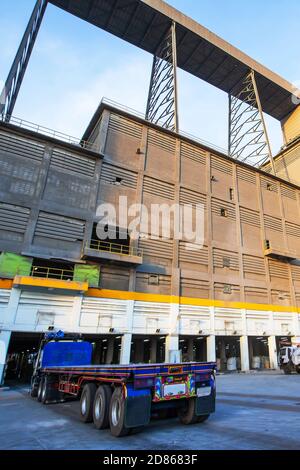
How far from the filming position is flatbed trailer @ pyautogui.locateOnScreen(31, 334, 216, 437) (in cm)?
595

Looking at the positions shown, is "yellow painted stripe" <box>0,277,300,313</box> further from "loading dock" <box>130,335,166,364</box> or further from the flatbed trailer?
the flatbed trailer

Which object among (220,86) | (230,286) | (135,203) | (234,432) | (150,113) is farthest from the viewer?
(220,86)

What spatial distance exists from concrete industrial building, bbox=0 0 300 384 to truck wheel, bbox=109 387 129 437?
1314 cm

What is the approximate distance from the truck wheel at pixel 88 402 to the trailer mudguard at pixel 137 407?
1918 mm

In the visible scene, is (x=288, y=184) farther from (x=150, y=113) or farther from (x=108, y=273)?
(x=108, y=273)

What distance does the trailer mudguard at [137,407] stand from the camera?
19.0 ft

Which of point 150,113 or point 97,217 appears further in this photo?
point 150,113

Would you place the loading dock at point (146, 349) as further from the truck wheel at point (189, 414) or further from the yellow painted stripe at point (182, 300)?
the truck wheel at point (189, 414)

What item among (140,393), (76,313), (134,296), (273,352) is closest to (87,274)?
(76,313)

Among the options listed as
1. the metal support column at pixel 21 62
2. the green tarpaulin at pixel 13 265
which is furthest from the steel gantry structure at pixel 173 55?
the green tarpaulin at pixel 13 265

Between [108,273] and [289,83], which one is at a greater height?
A: [289,83]

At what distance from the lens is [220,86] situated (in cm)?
4316
